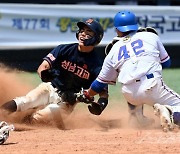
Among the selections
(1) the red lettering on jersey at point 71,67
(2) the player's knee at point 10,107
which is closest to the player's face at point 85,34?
(1) the red lettering on jersey at point 71,67

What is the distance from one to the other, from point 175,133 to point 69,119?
1.83 metres

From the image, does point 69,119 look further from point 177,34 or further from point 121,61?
point 177,34

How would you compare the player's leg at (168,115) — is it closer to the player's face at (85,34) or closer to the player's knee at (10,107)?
the player's face at (85,34)

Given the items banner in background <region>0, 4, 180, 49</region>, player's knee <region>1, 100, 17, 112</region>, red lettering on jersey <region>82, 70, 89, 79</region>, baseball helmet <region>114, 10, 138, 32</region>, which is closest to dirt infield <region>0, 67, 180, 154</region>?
player's knee <region>1, 100, 17, 112</region>

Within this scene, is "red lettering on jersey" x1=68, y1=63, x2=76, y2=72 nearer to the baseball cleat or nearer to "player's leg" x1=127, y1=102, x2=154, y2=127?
"player's leg" x1=127, y1=102, x2=154, y2=127

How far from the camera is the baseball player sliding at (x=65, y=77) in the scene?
7473 mm

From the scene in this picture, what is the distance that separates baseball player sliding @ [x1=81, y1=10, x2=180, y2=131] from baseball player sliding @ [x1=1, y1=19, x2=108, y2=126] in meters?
0.49

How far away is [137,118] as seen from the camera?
24.3 ft

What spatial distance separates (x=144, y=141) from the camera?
19.5 ft

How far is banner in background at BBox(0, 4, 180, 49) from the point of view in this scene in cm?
1469

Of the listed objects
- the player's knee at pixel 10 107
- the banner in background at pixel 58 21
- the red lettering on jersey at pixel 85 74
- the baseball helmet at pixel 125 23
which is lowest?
the banner in background at pixel 58 21

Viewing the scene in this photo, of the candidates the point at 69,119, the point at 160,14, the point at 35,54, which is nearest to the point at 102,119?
the point at 69,119

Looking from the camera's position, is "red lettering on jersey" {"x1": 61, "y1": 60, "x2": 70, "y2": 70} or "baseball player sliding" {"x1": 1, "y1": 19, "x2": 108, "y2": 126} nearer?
"baseball player sliding" {"x1": 1, "y1": 19, "x2": 108, "y2": 126}

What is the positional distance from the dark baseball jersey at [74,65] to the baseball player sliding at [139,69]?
50cm
